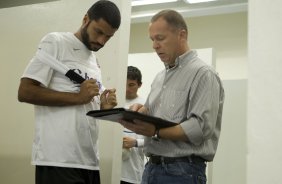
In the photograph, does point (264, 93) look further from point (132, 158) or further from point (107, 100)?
point (132, 158)

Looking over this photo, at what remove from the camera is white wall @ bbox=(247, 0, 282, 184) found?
1.12 metres

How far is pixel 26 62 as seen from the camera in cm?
233

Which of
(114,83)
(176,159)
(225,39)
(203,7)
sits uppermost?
(203,7)

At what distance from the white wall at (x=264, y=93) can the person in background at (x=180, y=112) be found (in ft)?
0.77

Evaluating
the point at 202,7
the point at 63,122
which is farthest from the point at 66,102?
the point at 202,7

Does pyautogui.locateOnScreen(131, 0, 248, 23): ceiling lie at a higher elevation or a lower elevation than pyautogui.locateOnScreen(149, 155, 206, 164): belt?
higher

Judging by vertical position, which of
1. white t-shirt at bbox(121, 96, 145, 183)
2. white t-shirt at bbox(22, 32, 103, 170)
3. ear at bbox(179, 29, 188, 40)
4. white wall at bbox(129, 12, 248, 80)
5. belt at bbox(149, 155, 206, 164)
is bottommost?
white t-shirt at bbox(121, 96, 145, 183)

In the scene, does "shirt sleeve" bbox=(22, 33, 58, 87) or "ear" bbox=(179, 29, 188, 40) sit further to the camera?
"ear" bbox=(179, 29, 188, 40)

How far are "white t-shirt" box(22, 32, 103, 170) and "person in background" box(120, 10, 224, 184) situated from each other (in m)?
0.20

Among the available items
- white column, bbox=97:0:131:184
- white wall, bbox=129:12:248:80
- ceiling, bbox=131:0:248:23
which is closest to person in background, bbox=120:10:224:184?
white column, bbox=97:0:131:184

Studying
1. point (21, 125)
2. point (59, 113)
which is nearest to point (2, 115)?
point (21, 125)

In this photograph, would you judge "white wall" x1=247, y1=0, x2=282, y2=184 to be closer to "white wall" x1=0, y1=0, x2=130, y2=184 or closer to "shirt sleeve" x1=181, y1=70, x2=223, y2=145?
"shirt sleeve" x1=181, y1=70, x2=223, y2=145

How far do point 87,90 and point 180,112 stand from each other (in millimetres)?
366

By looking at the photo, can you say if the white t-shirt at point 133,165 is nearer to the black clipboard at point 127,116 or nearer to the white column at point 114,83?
the white column at point 114,83
